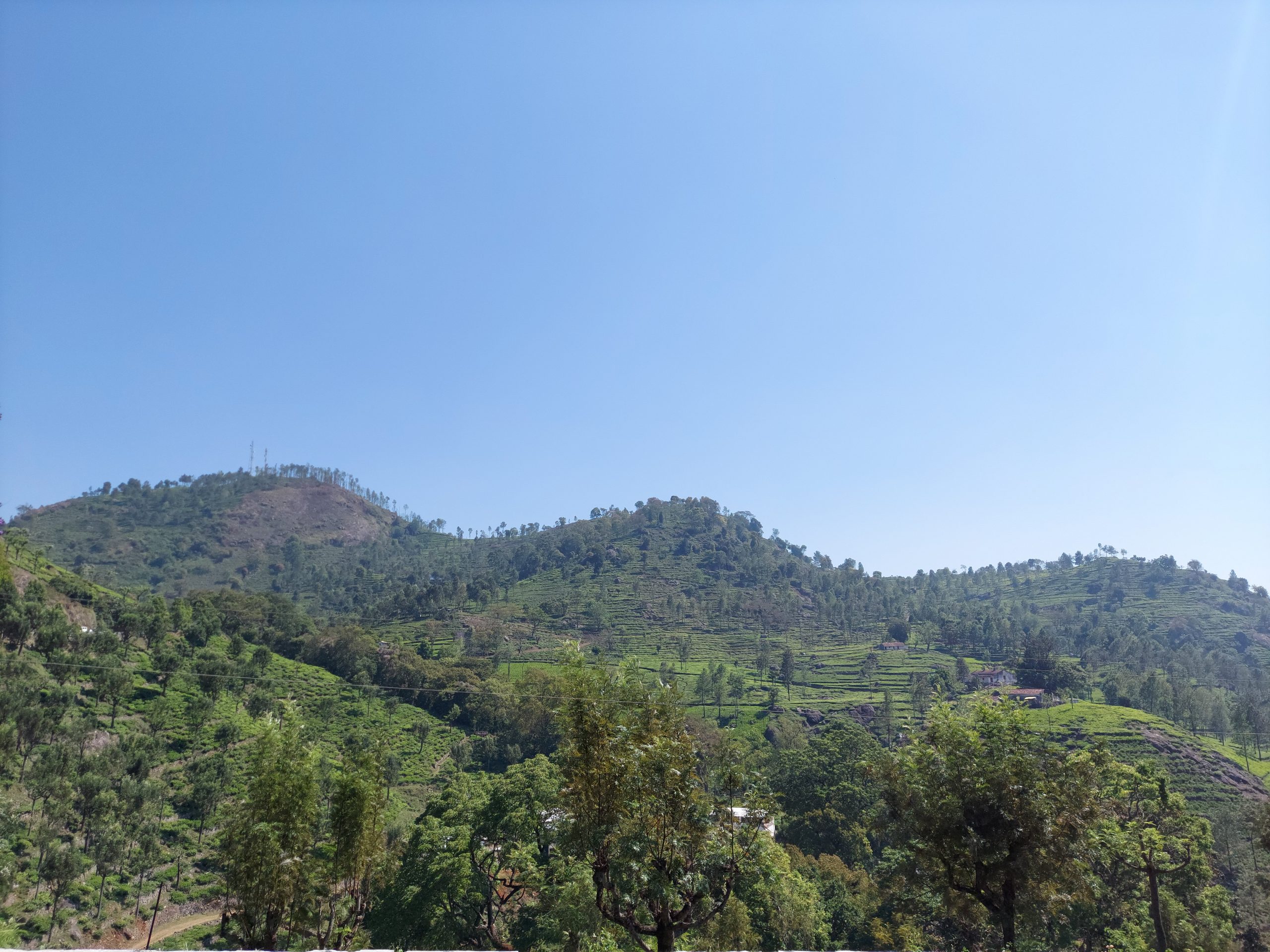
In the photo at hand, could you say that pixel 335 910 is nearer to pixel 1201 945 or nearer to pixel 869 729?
pixel 1201 945

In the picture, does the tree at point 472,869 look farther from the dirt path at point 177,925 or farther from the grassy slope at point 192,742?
the dirt path at point 177,925

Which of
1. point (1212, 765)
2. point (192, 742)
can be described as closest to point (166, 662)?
point (192, 742)

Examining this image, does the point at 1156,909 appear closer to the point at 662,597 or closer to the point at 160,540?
the point at 662,597

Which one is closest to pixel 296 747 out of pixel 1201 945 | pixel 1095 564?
pixel 1201 945

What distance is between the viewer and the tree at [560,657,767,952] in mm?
10391

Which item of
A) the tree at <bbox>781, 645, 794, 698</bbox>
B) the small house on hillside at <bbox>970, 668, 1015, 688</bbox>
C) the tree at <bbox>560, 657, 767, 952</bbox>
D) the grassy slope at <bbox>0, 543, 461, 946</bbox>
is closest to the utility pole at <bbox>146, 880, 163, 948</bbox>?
the grassy slope at <bbox>0, 543, 461, 946</bbox>

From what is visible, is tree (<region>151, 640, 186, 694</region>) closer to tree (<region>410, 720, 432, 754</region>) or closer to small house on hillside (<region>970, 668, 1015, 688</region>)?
tree (<region>410, 720, 432, 754</region>)

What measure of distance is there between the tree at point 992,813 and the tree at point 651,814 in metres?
4.09

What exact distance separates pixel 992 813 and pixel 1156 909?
13.8 metres

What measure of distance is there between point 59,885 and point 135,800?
23.1ft

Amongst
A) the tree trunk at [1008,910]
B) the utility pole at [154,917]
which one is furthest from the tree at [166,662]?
the tree trunk at [1008,910]

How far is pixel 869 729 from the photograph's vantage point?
7219cm

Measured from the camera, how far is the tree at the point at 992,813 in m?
12.0

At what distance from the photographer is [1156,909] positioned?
20109mm
